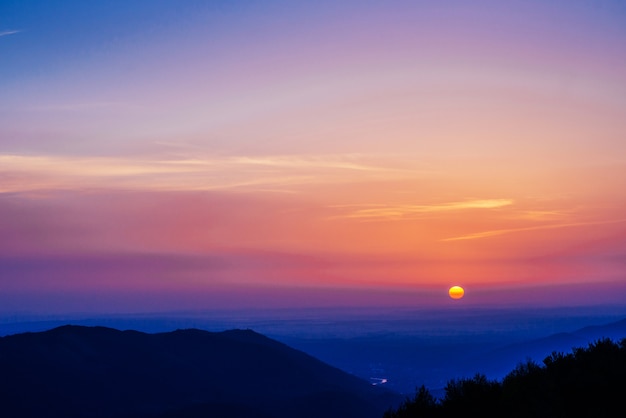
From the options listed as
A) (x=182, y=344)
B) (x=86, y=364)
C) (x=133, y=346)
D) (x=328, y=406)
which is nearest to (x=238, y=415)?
(x=328, y=406)

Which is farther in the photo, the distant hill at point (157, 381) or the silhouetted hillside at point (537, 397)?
the distant hill at point (157, 381)

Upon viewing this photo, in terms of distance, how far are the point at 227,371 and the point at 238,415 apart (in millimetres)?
69047

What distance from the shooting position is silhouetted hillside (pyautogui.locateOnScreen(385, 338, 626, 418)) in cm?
2991

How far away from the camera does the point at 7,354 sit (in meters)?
147

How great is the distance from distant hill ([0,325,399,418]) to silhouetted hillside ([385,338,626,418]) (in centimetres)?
8818

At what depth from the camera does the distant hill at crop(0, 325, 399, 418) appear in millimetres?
133250

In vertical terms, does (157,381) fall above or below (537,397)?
below

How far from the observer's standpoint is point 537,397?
31.8m

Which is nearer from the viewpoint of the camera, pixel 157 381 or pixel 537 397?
pixel 537 397

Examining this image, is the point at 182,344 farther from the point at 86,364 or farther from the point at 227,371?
the point at 86,364

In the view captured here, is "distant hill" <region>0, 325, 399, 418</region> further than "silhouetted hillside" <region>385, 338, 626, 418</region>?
Yes

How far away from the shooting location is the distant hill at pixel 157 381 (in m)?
133

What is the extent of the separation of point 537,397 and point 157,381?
141 m

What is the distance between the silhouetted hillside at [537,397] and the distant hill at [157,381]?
8818 centimetres
